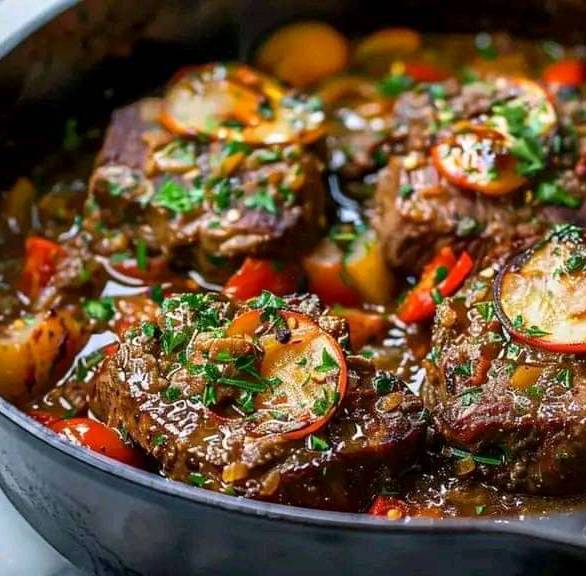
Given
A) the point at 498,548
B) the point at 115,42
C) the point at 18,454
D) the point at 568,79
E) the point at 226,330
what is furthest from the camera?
the point at 568,79

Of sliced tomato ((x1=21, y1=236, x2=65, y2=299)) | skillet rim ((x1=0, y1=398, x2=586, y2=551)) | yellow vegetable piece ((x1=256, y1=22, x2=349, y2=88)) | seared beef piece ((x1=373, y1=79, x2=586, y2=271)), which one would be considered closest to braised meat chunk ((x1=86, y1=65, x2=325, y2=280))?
sliced tomato ((x1=21, y1=236, x2=65, y2=299))

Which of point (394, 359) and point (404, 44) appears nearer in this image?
point (394, 359)

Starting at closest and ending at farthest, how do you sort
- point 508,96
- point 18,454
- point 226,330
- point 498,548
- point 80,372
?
point 498,548 → point 18,454 → point 226,330 → point 80,372 → point 508,96

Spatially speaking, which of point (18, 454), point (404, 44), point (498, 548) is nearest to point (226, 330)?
point (18, 454)

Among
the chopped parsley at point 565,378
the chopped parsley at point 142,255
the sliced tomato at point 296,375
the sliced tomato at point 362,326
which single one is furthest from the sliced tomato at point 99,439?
the chopped parsley at point 565,378

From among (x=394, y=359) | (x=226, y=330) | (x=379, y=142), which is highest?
(x=226, y=330)

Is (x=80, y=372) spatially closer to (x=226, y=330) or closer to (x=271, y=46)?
(x=226, y=330)

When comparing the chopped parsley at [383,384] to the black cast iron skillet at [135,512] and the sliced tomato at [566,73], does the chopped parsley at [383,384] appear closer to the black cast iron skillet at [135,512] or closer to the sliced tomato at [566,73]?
the black cast iron skillet at [135,512]

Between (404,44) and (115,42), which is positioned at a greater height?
(115,42)
